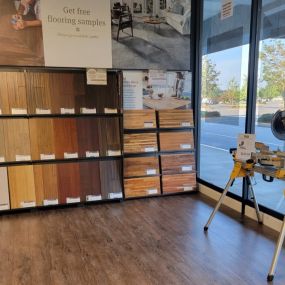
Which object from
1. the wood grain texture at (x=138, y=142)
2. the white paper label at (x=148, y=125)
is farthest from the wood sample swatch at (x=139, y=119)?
the wood grain texture at (x=138, y=142)

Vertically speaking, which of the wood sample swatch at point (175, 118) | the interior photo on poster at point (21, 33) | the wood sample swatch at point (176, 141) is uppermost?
the interior photo on poster at point (21, 33)

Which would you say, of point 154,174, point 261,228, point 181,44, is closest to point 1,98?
point 154,174

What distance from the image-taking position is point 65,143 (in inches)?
145

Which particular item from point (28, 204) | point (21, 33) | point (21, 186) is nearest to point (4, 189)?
point (21, 186)

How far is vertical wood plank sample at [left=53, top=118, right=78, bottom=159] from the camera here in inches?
144

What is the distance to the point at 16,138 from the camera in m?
3.52

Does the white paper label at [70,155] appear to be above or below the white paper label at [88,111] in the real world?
below

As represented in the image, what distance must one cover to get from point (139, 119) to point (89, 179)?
1052mm

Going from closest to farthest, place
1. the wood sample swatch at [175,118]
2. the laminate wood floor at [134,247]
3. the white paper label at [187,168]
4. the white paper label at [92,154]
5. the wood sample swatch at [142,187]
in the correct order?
the laminate wood floor at [134,247] < the white paper label at [92,154] < the wood sample swatch at [142,187] < the wood sample swatch at [175,118] < the white paper label at [187,168]

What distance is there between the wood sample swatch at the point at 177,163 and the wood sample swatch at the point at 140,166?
122mm

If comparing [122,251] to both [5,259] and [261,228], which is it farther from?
[261,228]

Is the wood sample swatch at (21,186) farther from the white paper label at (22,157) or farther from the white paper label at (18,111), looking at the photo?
the white paper label at (18,111)

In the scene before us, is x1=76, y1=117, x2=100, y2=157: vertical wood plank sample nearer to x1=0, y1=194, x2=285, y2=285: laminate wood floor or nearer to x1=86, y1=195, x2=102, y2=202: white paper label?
x1=86, y1=195, x2=102, y2=202: white paper label

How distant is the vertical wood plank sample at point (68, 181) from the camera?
12.1 feet
